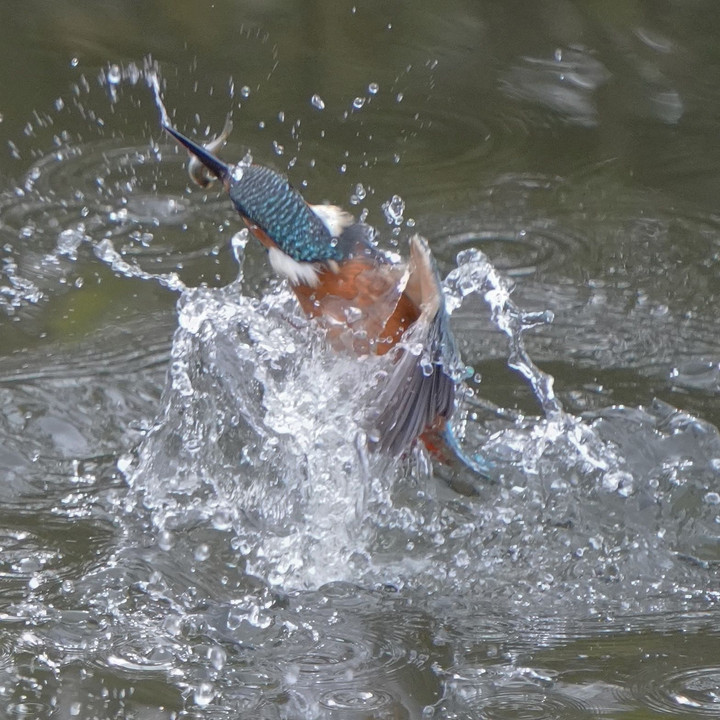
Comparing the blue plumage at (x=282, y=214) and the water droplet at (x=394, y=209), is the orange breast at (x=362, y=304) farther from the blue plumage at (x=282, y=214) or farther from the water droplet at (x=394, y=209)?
the water droplet at (x=394, y=209)

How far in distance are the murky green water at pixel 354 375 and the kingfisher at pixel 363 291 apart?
0.11m

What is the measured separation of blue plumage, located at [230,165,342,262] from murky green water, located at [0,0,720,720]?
0.84 ft

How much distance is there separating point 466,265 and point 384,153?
110 cm

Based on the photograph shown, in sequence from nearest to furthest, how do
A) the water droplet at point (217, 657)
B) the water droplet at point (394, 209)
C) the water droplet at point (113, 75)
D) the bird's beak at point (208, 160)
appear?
the water droplet at point (217, 657) → the bird's beak at point (208, 160) → the water droplet at point (394, 209) → the water droplet at point (113, 75)

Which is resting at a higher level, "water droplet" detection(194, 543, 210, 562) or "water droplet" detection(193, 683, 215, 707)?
"water droplet" detection(194, 543, 210, 562)

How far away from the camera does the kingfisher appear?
Answer: 2.22 m

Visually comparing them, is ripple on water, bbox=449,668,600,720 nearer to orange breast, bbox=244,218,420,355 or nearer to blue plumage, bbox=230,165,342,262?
orange breast, bbox=244,218,420,355

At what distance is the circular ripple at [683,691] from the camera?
70.6 inches

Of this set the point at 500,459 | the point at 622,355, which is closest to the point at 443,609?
the point at 500,459

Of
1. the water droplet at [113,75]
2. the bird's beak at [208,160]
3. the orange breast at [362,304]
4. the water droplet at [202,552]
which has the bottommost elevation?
the water droplet at [202,552]

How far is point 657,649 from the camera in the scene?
1.94m

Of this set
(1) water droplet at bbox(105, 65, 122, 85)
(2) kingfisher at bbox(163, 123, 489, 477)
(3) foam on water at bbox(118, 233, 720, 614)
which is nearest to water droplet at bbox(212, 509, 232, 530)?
(3) foam on water at bbox(118, 233, 720, 614)

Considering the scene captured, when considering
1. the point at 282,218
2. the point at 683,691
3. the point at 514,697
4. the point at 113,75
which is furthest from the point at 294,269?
the point at 113,75

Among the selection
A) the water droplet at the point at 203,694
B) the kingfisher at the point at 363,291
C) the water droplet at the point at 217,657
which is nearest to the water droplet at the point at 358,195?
the kingfisher at the point at 363,291
